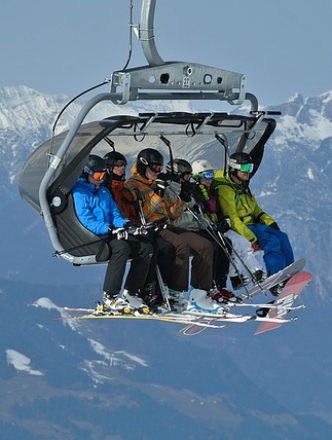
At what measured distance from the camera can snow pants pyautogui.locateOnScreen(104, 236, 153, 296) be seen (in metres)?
22.0

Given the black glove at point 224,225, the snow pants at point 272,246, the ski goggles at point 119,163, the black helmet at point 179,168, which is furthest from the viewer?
the snow pants at point 272,246

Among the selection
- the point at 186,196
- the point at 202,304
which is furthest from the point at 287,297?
the point at 186,196

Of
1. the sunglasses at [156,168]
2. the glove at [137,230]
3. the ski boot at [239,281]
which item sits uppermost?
the sunglasses at [156,168]

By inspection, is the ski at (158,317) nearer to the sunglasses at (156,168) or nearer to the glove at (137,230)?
the glove at (137,230)

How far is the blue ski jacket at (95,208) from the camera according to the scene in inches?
856

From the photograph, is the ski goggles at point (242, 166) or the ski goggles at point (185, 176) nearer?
the ski goggles at point (185, 176)

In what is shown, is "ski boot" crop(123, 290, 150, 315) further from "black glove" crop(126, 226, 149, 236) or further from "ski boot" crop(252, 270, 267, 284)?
"ski boot" crop(252, 270, 267, 284)

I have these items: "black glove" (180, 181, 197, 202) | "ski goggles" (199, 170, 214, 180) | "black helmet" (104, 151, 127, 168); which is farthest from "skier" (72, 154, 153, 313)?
"ski goggles" (199, 170, 214, 180)

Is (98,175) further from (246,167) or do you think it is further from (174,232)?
A: (246,167)

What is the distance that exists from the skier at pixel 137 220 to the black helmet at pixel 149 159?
9.9 inches

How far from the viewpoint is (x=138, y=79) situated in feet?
62.9

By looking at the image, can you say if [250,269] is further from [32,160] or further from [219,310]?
[32,160]

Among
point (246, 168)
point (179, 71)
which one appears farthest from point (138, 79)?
point (246, 168)

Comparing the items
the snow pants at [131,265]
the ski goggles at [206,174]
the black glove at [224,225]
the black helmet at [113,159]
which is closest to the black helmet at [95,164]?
the black helmet at [113,159]
